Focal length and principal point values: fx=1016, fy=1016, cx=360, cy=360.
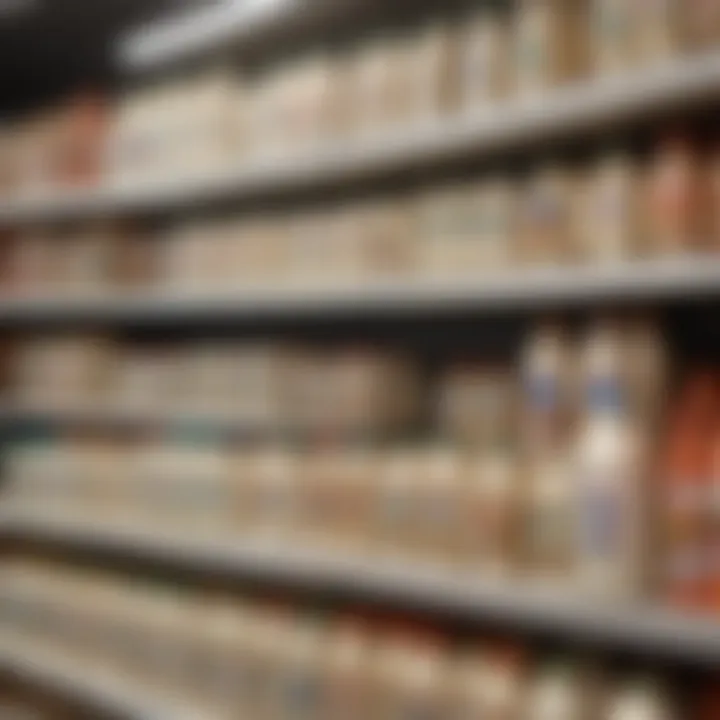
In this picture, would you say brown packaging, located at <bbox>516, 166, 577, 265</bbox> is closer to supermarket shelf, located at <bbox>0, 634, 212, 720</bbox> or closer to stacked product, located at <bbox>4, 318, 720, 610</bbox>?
stacked product, located at <bbox>4, 318, 720, 610</bbox>

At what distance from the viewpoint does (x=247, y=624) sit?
1896mm

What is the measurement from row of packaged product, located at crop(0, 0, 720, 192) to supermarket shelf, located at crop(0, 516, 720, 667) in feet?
2.44

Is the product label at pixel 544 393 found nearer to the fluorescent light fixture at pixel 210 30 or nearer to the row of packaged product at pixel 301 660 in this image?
the row of packaged product at pixel 301 660

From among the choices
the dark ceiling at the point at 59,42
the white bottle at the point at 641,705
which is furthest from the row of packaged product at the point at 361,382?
the dark ceiling at the point at 59,42

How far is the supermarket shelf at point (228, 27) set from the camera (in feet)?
6.49

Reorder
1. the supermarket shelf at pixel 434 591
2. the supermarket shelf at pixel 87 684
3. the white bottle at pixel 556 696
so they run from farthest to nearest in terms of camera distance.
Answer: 1. the supermarket shelf at pixel 87 684
2. the white bottle at pixel 556 696
3. the supermarket shelf at pixel 434 591

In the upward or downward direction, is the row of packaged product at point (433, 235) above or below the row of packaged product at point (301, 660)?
above

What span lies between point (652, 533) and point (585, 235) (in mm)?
441

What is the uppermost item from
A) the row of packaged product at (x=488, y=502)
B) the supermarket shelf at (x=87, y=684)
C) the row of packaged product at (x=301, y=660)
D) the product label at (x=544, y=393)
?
the product label at (x=544, y=393)

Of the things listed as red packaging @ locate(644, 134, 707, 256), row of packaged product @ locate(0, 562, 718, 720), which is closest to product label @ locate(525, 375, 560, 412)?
Result: red packaging @ locate(644, 134, 707, 256)

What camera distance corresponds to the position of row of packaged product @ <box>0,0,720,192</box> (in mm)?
1436

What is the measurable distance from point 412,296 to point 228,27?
835mm

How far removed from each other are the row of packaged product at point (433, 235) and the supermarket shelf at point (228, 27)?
0.38 metres

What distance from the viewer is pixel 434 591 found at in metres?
1.55
